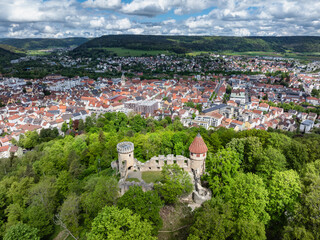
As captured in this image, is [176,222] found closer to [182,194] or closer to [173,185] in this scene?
[182,194]

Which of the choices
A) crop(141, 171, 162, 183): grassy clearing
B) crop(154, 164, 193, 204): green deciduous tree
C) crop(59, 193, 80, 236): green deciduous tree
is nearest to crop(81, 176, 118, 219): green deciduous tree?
crop(59, 193, 80, 236): green deciduous tree

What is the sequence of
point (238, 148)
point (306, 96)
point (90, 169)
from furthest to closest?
1. point (306, 96)
2. point (90, 169)
3. point (238, 148)

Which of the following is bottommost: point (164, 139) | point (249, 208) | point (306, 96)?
point (306, 96)

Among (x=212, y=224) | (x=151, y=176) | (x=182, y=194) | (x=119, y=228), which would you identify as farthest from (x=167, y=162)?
(x=119, y=228)

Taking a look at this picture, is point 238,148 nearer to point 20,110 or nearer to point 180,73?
point 20,110

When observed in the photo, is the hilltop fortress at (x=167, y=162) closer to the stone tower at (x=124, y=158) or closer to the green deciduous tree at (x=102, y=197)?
the stone tower at (x=124, y=158)

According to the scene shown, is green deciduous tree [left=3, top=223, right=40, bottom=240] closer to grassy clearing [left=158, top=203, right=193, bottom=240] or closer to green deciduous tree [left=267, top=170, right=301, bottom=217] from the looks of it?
grassy clearing [left=158, top=203, right=193, bottom=240]

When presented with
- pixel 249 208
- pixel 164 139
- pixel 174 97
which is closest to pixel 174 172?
pixel 249 208
